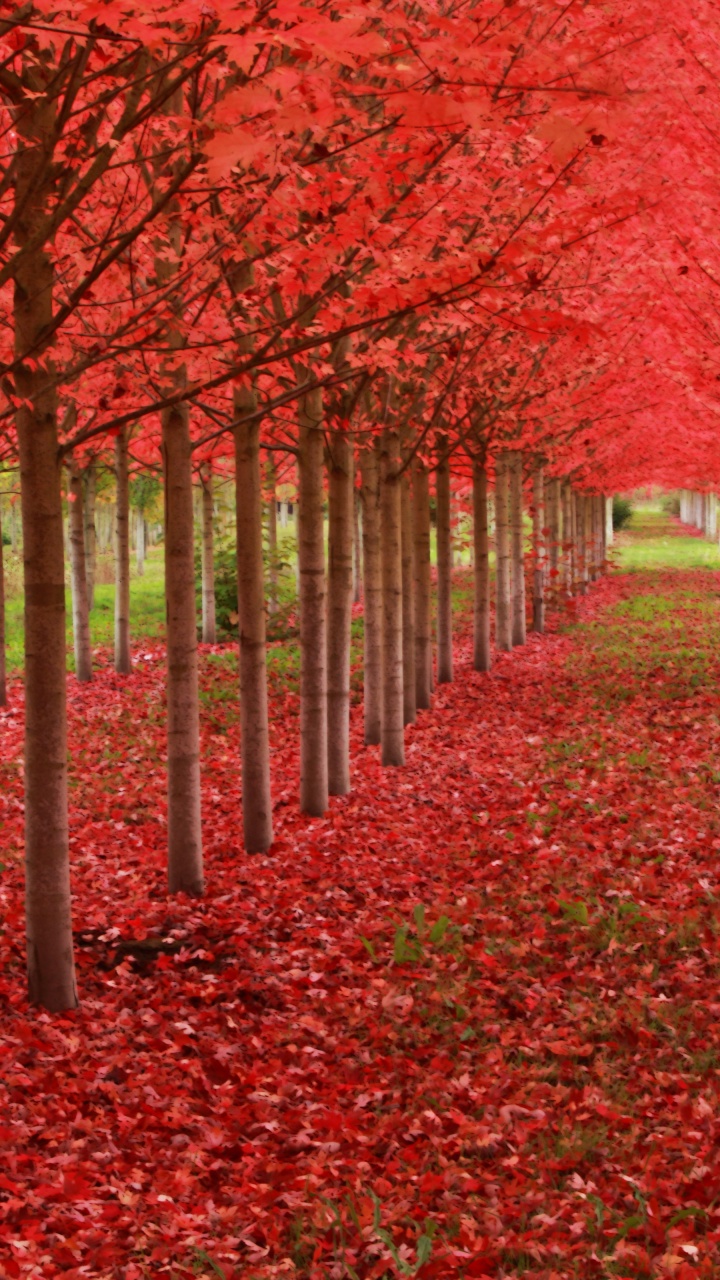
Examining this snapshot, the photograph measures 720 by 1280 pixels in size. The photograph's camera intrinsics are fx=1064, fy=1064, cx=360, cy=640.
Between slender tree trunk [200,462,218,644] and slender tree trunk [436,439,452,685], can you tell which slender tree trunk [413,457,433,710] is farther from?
slender tree trunk [200,462,218,644]

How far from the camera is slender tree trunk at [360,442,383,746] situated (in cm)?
1159

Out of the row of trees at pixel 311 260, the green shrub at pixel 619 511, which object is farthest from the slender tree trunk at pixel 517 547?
the green shrub at pixel 619 511

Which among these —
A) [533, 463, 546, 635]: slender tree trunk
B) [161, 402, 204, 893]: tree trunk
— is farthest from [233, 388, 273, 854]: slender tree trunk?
[533, 463, 546, 635]: slender tree trunk

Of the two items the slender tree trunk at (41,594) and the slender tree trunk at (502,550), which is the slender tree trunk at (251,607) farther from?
the slender tree trunk at (502,550)

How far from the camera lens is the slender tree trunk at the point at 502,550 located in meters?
19.8

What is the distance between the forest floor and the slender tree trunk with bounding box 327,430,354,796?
0.45 metres

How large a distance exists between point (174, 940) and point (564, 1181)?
326cm

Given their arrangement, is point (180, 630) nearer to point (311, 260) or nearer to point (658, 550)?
point (311, 260)

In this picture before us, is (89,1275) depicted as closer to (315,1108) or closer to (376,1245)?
(376,1245)

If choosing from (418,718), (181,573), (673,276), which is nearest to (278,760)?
(418,718)

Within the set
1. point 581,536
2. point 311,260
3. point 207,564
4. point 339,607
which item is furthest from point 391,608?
point 581,536

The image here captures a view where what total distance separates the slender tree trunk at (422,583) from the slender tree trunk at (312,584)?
16.7 ft

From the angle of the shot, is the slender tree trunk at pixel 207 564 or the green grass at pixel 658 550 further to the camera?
the green grass at pixel 658 550

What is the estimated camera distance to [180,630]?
742 centimetres
